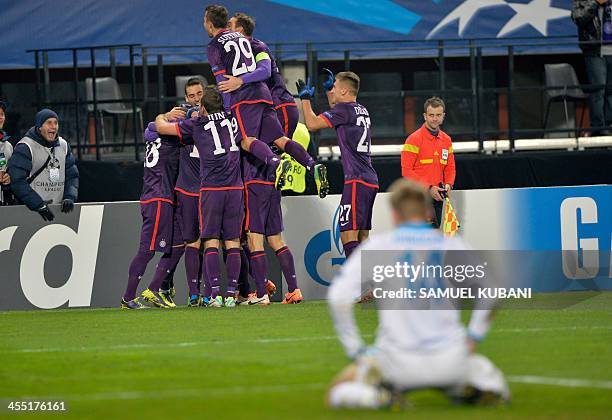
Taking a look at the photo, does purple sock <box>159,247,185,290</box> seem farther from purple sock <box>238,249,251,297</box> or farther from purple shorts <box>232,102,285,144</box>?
purple shorts <box>232,102,285,144</box>

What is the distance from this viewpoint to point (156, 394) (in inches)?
304

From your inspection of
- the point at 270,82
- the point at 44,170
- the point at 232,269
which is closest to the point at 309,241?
the point at 232,269

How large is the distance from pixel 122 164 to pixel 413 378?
460 inches

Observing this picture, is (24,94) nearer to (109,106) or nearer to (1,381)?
(109,106)

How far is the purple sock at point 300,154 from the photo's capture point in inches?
554

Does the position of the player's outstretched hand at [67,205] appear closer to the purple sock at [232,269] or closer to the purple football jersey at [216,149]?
the purple football jersey at [216,149]

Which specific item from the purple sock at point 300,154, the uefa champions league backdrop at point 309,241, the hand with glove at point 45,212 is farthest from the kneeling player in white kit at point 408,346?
the hand with glove at point 45,212

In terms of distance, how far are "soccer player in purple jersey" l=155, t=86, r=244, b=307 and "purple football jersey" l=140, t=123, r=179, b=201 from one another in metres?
0.51

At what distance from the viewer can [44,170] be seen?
15734 mm

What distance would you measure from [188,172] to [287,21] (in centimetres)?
564

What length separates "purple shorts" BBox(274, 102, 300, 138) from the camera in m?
15.3

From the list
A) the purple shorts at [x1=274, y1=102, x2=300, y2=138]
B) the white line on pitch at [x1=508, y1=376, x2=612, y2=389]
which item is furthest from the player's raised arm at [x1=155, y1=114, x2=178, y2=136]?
the white line on pitch at [x1=508, y1=376, x2=612, y2=389]

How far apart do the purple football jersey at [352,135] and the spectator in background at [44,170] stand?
336cm

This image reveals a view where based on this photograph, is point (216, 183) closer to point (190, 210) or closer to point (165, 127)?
point (190, 210)
